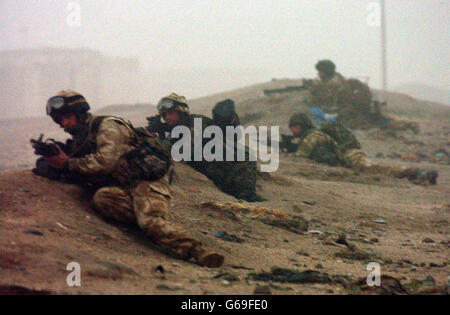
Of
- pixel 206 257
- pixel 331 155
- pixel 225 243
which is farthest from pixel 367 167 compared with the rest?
pixel 206 257

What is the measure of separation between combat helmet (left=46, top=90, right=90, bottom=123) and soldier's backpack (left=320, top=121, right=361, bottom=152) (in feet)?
20.2

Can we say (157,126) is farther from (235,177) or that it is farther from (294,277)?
(294,277)

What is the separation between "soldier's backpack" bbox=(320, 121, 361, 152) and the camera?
9609 mm

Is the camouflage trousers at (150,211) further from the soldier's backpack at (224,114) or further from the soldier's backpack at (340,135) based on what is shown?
the soldier's backpack at (340,135)

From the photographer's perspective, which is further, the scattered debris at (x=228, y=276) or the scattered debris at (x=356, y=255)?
the scattered debris at (x=356, y=255)

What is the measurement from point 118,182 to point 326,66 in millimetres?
12552

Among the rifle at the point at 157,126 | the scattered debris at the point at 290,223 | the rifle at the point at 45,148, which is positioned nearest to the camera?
the rifle at the point at 45,148

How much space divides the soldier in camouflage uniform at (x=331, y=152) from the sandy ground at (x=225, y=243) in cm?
186

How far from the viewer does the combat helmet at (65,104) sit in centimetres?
405

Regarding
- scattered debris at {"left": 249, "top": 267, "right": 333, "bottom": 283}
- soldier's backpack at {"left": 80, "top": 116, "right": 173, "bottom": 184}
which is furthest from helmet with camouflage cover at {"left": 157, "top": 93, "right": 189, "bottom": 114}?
scattered debris at {"left": 249, "top": 267, "right": 333, "bottom": 283}

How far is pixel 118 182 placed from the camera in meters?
3.94

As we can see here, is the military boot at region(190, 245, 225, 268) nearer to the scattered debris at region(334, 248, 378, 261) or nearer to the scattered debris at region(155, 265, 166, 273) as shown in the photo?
the scattered debris at region(155, 265, 166, 273)

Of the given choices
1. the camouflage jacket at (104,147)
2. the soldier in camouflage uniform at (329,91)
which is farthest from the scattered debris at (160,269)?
the soldier in camouflage uniform at (329,91)
